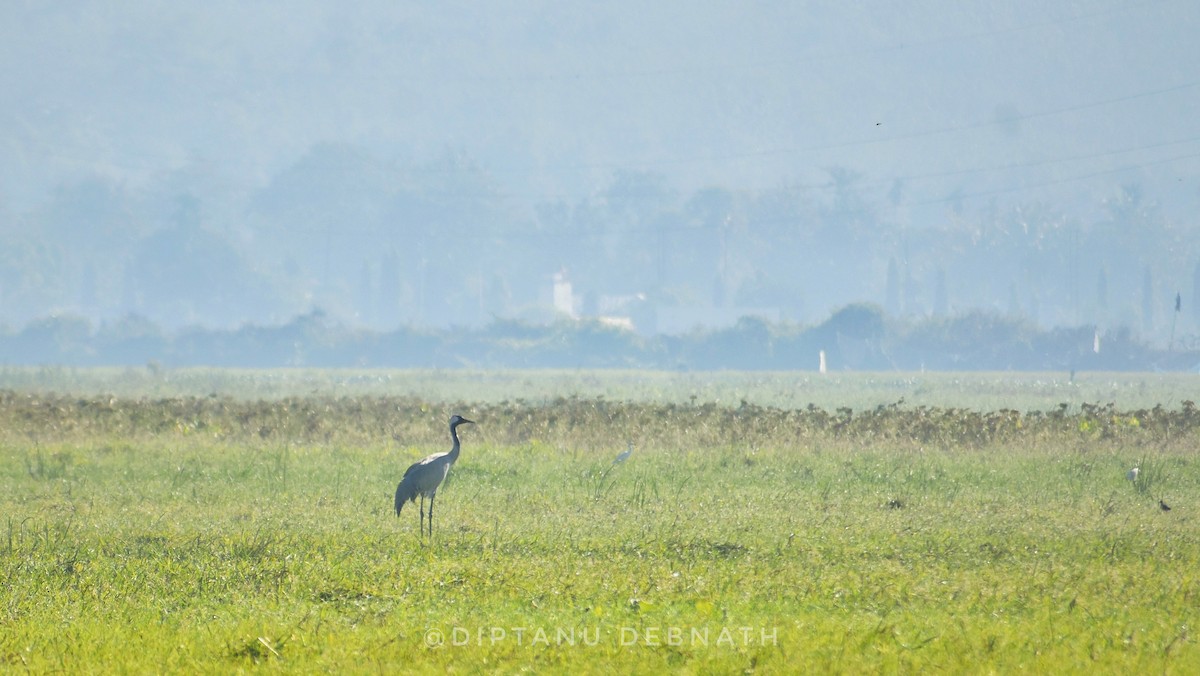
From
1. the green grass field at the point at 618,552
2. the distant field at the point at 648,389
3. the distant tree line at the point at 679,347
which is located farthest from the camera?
the distant tree line at the point at 679,347

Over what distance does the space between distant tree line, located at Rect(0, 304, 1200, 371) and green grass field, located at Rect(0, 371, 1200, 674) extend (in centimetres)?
10000

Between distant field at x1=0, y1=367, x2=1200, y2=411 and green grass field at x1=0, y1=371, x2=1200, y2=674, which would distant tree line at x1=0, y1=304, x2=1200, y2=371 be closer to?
distant field at x1=0, y1=367, x2=1200, y2=411

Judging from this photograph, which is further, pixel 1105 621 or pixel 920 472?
pixel 920 472

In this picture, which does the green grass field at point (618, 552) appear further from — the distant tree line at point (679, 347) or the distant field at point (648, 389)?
the distant tree line at point (679, 347)

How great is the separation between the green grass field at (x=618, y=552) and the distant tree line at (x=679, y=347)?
100 metres

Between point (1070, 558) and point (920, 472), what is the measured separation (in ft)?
29.9

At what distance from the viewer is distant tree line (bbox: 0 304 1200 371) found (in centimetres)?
13238

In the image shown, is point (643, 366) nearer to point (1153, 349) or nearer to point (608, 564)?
point (1153, 349)

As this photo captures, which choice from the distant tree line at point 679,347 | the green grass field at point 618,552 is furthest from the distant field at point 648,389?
the distant tree line at point 679,347

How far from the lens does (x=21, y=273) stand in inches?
7190

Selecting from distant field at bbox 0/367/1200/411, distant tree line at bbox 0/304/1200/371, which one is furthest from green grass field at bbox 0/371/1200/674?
distant tree line at bbox 0/304/1200/371

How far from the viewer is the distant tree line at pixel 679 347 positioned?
132 m

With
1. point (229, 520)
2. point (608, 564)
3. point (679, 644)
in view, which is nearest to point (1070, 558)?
point (608, 564)

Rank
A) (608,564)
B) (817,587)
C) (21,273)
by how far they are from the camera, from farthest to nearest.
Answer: (21,273) → (608,564) → (817,587)
